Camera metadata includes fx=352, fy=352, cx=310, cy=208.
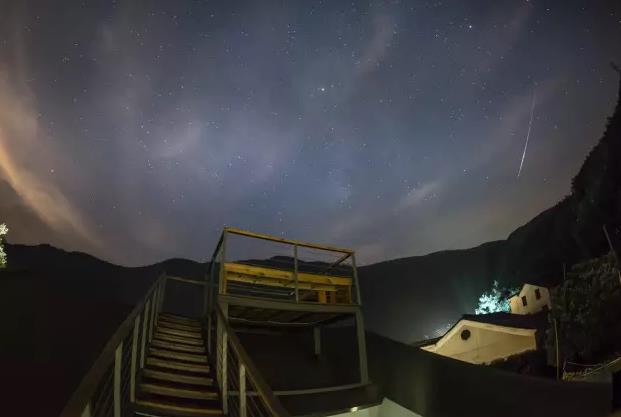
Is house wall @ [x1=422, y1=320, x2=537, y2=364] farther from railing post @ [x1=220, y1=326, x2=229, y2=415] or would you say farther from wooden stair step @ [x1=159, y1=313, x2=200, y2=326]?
railing post @ [x1=220, y1=326, x2=229, y2=415]

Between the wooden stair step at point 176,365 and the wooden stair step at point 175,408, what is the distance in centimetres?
94

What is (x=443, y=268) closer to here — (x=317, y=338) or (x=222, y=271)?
(x=317, y=338)

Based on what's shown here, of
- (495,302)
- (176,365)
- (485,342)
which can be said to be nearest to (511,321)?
(485,342)

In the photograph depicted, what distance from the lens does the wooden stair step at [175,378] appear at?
513 cm

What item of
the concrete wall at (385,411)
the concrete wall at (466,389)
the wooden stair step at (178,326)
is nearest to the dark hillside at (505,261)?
the concrete wall at (466,389)

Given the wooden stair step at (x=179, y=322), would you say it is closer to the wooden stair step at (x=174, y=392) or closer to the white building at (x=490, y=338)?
the wooden stair step at (x=174, y=392)

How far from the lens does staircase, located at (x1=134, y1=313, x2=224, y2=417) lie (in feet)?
14.6


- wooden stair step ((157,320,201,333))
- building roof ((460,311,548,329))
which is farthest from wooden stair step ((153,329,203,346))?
building roof ((460,311,548,329))

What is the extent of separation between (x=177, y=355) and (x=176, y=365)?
0.52 metres

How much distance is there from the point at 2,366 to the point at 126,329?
5535 mm

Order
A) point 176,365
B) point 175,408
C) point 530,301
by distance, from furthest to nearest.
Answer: point 530,301, point 176,365, point 175,408

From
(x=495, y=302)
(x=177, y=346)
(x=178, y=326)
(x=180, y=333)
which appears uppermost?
(x=178, y=326)

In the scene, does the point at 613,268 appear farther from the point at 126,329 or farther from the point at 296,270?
the point at 126,329

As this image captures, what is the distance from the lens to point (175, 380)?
207 inches
